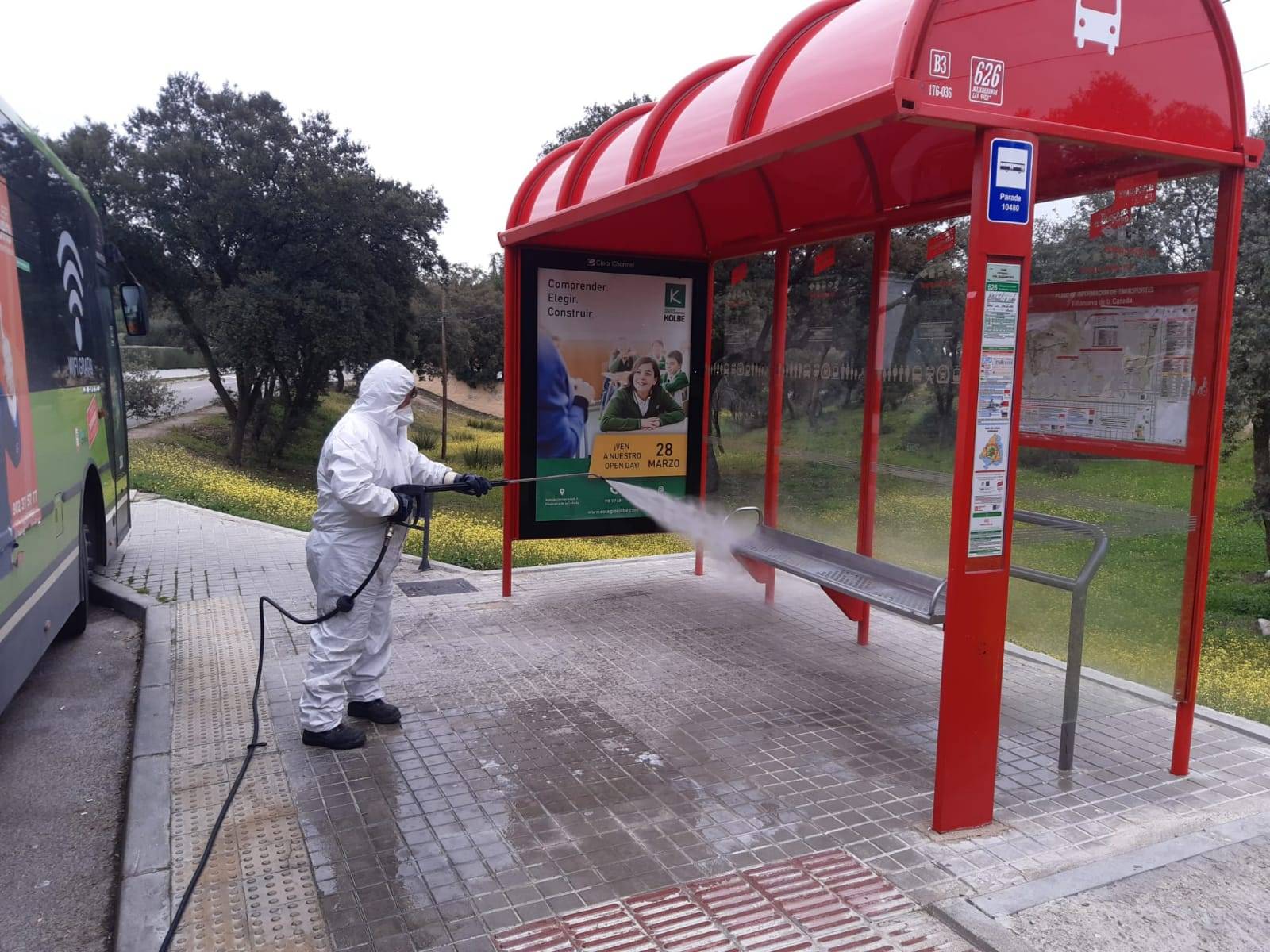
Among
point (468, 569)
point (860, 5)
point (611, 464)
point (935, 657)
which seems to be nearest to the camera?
point (860, 5)

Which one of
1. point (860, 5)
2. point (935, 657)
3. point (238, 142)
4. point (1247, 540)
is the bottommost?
point (1247, 540)

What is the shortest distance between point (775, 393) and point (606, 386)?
1.38 metres

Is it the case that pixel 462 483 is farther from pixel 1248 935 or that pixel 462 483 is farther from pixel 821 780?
pixel 1248 935

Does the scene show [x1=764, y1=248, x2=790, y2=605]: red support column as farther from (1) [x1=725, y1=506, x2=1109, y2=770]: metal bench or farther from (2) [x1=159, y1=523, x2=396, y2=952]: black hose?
(2) [x1=159, y1=523, x2=396, y2=952]: black hose

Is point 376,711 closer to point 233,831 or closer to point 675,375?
point 233,831

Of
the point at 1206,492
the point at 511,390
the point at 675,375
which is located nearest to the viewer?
the point at 1206,492

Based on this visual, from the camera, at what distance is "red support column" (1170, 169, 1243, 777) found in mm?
3943

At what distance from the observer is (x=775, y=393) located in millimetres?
7000

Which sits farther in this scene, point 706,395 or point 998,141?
point 706,395

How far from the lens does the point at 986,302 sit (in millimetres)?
3477

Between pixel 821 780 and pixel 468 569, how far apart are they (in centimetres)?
487

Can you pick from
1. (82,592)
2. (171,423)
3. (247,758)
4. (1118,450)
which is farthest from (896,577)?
(171,423)

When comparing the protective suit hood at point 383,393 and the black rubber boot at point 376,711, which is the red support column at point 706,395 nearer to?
the protective suit hood at point 383,393

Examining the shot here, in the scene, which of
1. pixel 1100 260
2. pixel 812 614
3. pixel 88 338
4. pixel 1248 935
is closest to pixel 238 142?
pixel 88 338
